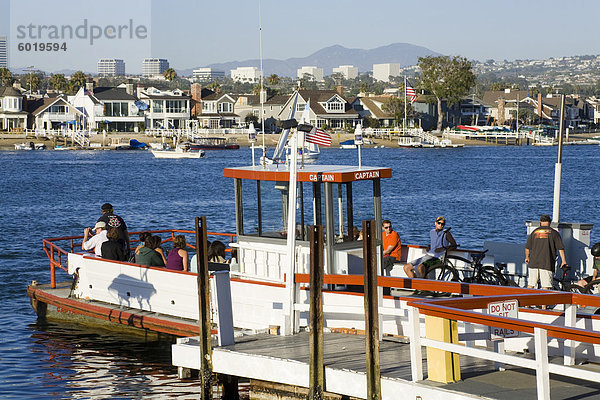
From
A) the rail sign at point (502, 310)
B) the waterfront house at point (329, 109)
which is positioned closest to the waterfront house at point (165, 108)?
the waterfront house at point (329, 109)

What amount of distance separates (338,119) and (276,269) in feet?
432

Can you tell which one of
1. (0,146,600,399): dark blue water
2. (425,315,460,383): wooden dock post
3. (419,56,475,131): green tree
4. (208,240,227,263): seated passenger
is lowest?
(0,146,600,399): dark blue water

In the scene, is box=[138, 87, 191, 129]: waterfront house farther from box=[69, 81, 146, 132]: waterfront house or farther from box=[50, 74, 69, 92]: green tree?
box=[50, 74, 69, 92]: green tree

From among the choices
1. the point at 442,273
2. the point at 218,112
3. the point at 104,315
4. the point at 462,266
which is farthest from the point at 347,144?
the point at 442,273

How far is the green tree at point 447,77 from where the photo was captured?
515 ft

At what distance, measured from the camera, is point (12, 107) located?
136m

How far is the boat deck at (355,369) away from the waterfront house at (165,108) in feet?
428

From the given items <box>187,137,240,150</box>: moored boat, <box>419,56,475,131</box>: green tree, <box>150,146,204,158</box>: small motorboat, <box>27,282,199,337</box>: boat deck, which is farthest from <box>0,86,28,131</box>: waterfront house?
<box>27,282,199,337</box>: boat deck

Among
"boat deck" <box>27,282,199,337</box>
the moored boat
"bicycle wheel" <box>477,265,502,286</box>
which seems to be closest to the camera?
"bicycle wheel" <box>477,265,502,286</box>

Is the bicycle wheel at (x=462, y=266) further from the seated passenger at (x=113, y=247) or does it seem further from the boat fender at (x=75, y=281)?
the boat fender at (x=75, y=281)

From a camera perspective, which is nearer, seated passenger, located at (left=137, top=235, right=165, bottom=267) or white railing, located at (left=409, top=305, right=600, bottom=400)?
white railing, located at (left=409, top=305, right=600, bottom=400)

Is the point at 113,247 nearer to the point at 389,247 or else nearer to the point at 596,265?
the point at 389,247

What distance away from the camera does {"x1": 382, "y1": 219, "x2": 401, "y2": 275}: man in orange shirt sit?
1609 cm

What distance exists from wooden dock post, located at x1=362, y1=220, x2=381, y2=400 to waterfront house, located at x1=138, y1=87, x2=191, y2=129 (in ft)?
434
